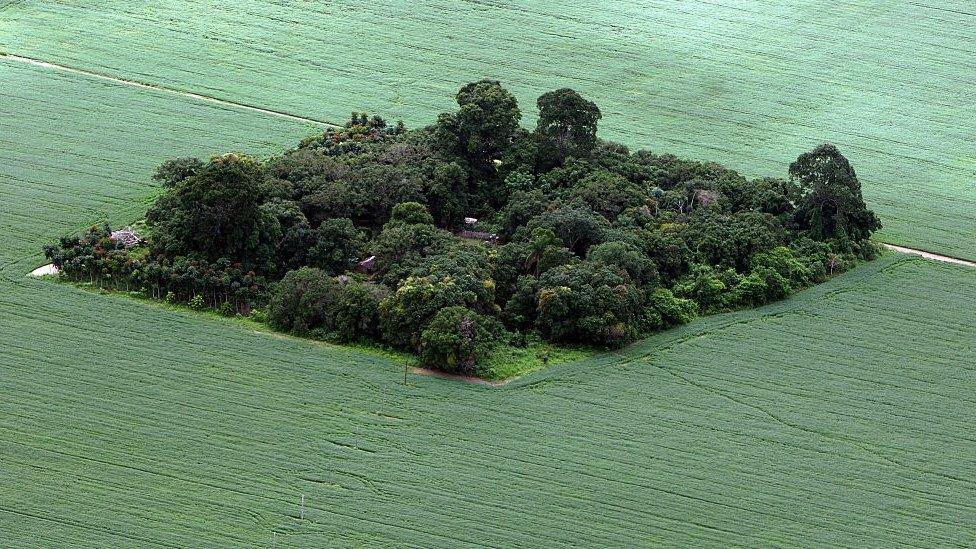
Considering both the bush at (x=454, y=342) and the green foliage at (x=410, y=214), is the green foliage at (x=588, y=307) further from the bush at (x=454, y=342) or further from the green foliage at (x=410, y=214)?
the green foliage at (x=410, y=214)

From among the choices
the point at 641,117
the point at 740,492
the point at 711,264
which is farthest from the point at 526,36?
the point at 740,492

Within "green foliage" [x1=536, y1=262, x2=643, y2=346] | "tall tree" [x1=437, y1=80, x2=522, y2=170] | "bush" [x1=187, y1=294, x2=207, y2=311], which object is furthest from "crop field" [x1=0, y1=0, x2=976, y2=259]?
"bush" [x1=187, y1=294, x2=207, y2=311]

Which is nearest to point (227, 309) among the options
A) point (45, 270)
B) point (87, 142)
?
point (45, 270)

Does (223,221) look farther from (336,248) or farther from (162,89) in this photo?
(162,89)

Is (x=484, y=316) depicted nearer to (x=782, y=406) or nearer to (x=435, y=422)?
(x=435, y=422)

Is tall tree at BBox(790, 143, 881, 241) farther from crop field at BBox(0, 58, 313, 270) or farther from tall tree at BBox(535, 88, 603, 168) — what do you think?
crop field at BBox(0, 58, 313, 270)

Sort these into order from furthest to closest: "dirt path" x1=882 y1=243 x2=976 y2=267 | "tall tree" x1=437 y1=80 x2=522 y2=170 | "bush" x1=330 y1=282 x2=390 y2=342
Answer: "tall tree" x1=437 y1=80 x2=522 y2=170
"dirt path" x1=882 y1=243 x2=976 y2=267
"bush" x1=330 y1=282 x2=390 y2=342
